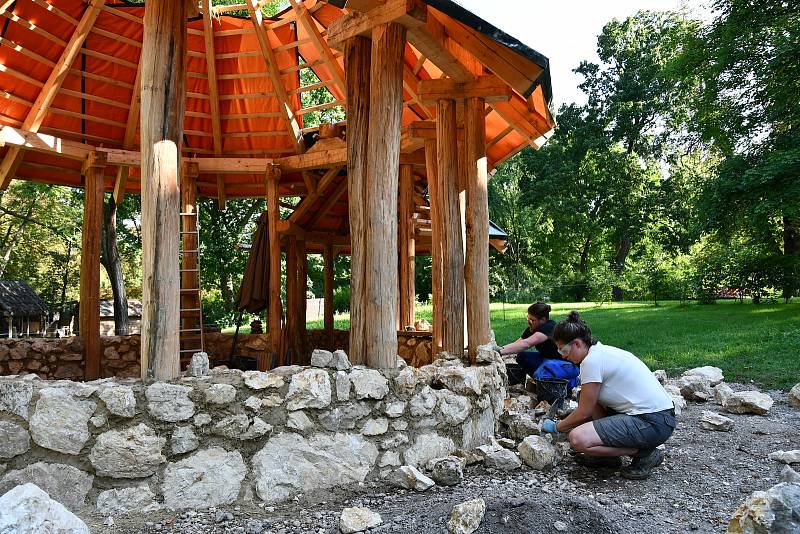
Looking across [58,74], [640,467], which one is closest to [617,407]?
[640,467]

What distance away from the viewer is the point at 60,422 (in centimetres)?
322

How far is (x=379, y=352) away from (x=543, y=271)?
2850 centimetres

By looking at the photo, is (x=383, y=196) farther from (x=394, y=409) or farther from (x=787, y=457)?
(x=787, y=457)

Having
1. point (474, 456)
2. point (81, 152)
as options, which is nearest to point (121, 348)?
point (81, 152)

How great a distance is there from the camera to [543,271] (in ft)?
103

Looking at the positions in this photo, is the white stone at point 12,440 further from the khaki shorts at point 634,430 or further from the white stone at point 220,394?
the khaki shorts at point 634,430

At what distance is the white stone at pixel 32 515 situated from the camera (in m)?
2.40

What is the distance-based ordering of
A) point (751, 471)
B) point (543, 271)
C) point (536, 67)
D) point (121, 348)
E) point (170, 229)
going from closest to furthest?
1. point (170, 229)
2. point (751, 471)
3. point (536, 67)
4. point (121, 348)
5. point (543, 271)

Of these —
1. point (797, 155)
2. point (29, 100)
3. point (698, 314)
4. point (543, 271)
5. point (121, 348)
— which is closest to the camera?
point (29, 100)

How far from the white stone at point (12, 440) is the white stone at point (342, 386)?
180 centimetres

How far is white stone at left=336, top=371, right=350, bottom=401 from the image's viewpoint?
3803 millimetres

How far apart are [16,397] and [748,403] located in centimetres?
640

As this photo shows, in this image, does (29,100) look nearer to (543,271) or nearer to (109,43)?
(109,43)

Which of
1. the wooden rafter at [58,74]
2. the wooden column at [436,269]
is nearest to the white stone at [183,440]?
the wooden column at [436,269]
